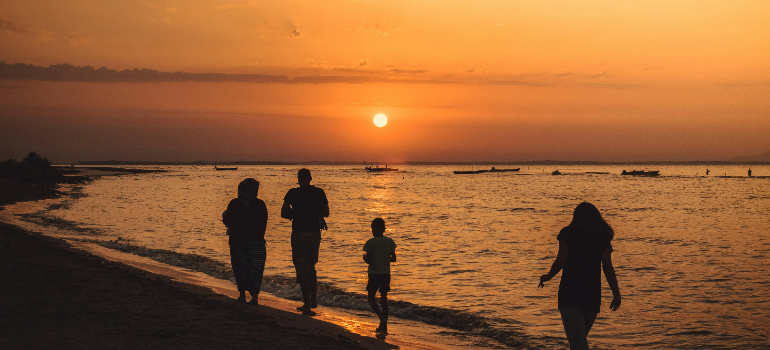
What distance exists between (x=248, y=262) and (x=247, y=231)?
549 millimetres

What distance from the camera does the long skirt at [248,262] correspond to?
29.1 feet

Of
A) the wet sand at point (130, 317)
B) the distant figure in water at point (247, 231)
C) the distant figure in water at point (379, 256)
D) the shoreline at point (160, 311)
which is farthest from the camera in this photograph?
the distant figure in water at point (247, 231)

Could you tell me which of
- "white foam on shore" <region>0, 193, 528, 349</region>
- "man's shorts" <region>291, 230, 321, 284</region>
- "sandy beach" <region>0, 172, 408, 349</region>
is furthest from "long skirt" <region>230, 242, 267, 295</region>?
"white foam on shore" <region>0, 193, 528, 349</region>

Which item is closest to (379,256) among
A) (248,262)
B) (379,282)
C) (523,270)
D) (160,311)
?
(379,282)

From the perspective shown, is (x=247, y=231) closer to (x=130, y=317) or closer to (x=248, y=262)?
(x=248, y=262)

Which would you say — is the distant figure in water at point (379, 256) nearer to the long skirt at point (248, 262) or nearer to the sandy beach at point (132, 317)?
the sandy beach at point (132, 317)

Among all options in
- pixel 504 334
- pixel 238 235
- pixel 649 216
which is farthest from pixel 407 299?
pixel 649 216

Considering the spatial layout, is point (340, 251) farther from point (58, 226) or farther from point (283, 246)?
point (58, 226)

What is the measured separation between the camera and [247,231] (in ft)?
28.8

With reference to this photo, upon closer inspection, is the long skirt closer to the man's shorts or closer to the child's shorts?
the man's shorts

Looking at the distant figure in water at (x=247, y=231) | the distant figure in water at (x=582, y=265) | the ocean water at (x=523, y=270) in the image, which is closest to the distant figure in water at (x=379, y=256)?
the distant figure in water at (x=247, y=231)

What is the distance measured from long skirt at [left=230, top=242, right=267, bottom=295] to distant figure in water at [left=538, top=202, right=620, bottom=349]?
17.2 ft

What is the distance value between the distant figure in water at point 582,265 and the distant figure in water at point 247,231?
511 centimetres

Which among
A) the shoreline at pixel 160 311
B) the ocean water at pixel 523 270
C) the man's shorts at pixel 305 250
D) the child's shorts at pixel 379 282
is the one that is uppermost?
the man's shorts at pixel 305 250
